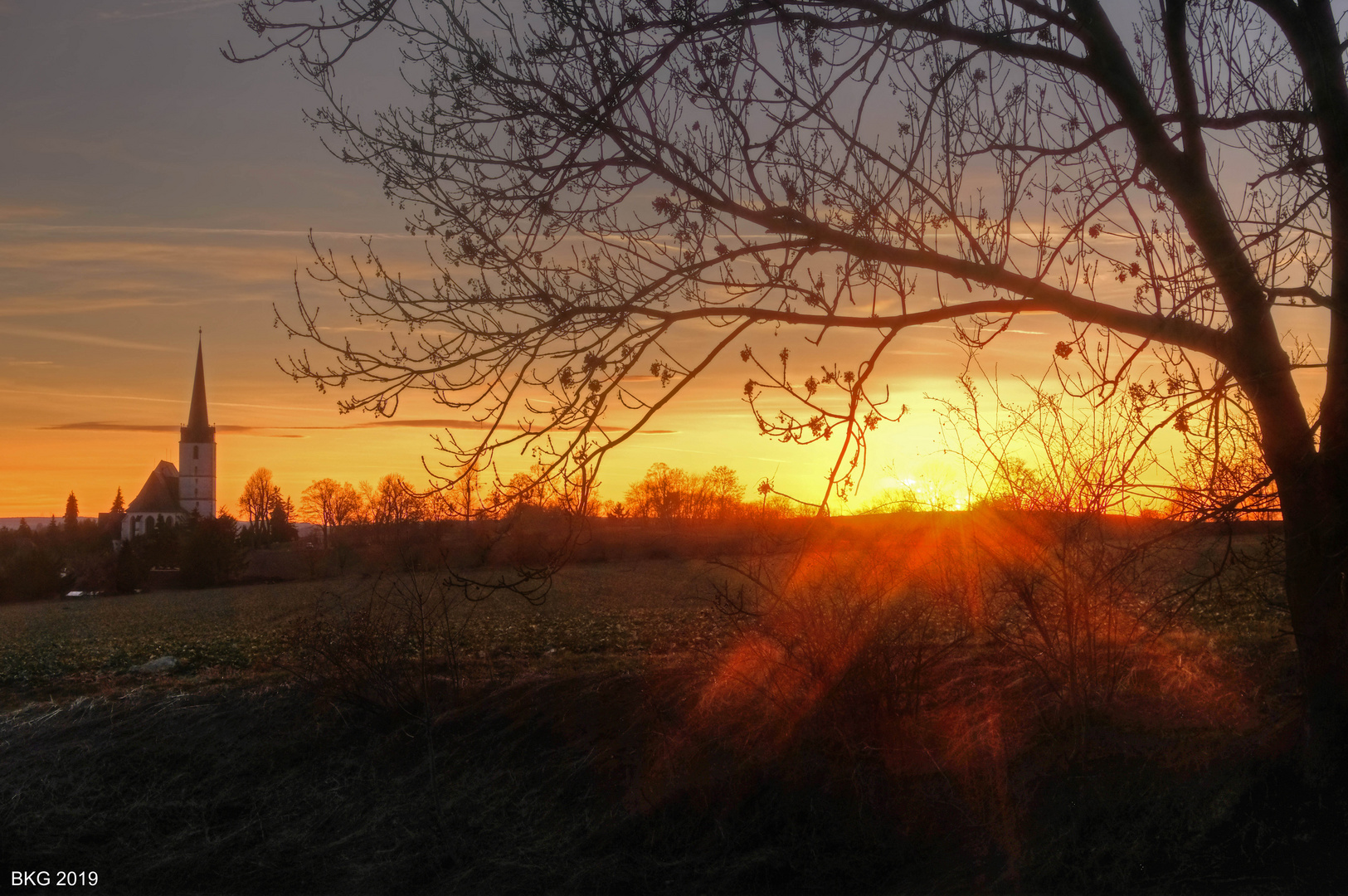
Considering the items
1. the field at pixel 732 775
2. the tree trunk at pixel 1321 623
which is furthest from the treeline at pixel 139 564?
the tree trunk at pixel 1321 623

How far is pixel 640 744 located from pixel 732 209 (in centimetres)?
379

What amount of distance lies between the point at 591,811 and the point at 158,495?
142m

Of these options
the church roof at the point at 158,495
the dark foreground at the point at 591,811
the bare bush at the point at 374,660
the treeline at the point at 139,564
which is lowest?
the dark foreground at the point at 591,811

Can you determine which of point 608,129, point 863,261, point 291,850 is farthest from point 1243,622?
point 291,850

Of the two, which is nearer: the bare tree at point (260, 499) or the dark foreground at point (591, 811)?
the dark foreground at point (591, 811)

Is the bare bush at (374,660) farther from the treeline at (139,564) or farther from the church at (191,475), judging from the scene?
the church at (191,475)

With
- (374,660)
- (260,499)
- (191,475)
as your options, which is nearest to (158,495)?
(191,475)

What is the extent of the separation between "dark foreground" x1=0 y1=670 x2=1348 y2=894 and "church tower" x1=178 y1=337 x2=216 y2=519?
465ft

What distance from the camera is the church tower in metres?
137

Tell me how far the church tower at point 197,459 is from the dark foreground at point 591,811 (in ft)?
465

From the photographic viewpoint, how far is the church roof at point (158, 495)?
419ft

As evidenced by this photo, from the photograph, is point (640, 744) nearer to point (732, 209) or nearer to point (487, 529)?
point (487, 529)

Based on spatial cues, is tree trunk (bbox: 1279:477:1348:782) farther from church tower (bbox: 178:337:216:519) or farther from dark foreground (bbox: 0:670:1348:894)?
church tower (bbox: 178:337:216:519)

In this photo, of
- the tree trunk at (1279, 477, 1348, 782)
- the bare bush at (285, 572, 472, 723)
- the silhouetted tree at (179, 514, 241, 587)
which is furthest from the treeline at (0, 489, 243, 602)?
the tree trunk at (1279, 477, 1348, 782)
